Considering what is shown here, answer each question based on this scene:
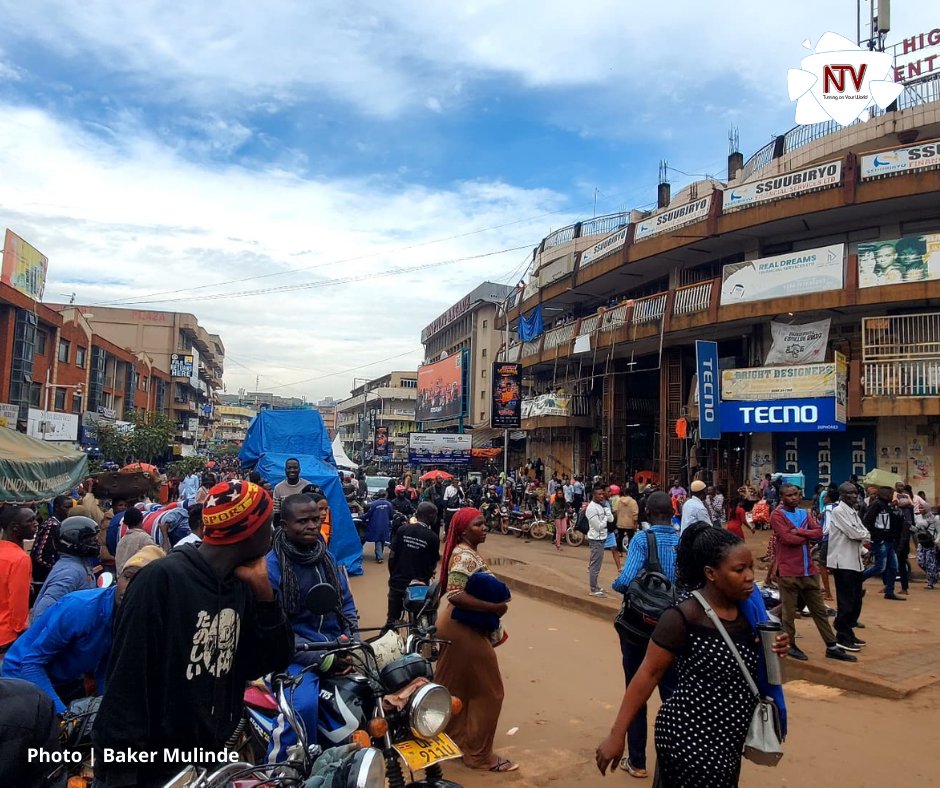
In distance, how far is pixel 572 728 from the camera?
201 inches

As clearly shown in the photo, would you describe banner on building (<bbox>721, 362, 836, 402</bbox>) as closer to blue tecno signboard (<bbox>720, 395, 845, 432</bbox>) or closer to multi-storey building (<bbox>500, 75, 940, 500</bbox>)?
multi-storey building (<bbox>500, 75, 940, 500</bbox>)

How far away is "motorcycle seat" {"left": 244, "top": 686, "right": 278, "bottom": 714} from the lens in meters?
3.13

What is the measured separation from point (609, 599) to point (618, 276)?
16461 millimetres

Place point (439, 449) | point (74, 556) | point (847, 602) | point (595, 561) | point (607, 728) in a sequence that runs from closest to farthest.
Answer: point (74, 556) → point (607, 728) → point (847, 602) → point (595, 561) → point (439, 449)

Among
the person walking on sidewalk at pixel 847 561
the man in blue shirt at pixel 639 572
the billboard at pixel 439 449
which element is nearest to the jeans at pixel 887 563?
the person walking on sidewalk at pixel 847 561

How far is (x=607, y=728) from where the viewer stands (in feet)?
16.8

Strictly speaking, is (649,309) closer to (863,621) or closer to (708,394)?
(708,394)

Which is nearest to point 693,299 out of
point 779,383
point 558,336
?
point 779,383

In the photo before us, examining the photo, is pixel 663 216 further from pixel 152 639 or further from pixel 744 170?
pixel 152 639

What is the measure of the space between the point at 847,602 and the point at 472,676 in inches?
175

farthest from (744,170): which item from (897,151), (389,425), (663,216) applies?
(389,425)

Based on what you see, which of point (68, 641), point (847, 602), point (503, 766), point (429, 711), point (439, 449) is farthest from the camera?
point (439, 449)

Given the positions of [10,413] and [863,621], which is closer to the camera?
[863,621]

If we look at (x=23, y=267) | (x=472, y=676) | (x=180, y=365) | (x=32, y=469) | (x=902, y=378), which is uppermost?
(x=23, y=267)
